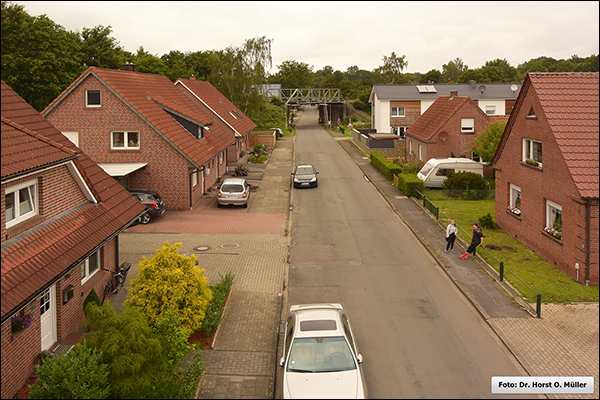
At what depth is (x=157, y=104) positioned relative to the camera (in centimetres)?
3041

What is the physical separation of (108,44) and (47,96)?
44.8 feet

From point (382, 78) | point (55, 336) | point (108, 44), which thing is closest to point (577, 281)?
point (55, 336)

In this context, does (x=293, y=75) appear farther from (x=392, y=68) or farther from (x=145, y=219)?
(x=145, y=219)

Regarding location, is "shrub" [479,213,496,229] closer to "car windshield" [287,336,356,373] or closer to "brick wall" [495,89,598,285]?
"brick wall" [495,89,598,285]

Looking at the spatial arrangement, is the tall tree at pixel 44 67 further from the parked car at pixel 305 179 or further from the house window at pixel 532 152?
the house window at pixel 532 152

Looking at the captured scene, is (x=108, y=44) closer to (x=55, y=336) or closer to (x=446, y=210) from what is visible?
(x=446, y=210)

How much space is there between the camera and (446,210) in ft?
90.2

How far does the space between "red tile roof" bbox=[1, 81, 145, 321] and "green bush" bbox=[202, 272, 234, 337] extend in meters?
3.35

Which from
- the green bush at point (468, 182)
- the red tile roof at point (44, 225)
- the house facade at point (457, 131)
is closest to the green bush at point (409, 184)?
the green bush at point (468, 182)

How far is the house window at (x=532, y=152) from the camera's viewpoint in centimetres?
1881

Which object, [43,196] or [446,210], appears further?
[446,210]

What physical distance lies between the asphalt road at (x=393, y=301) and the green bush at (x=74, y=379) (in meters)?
5.44

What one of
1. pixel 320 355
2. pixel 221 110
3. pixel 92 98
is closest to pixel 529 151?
pixel 320 355

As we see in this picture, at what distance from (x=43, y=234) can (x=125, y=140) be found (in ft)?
56.2
